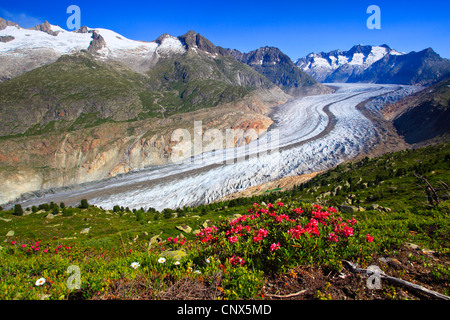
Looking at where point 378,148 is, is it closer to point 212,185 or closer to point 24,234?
point 212,185

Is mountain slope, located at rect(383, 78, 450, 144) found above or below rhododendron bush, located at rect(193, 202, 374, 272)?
above

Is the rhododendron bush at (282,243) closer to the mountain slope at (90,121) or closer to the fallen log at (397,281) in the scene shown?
the fallen log at (397,281)

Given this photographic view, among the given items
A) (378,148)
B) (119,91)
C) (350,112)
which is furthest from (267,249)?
(119,91)

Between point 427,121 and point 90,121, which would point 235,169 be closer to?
point 427,121

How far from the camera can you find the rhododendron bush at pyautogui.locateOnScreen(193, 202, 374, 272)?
4992mm

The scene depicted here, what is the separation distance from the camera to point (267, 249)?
17.3 ft

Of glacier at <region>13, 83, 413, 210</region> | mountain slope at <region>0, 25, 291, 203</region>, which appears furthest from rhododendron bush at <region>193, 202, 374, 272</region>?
mountain slope at <region>0, 25, 291, 203</region>

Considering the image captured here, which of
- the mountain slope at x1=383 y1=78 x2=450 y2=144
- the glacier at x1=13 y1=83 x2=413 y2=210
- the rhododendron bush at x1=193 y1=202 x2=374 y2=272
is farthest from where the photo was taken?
the mountain slope at x1=383 y1=78 x2=450 y2=144

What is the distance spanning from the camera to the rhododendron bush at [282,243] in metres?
4.99

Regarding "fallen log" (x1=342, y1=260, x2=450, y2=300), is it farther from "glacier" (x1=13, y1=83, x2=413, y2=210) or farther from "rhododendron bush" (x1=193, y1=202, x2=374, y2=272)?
"glacier" (x1=13, y1=83, x2=413, y2=210)

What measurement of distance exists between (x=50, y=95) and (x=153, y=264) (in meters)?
198

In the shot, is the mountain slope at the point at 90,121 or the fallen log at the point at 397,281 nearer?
the fallen log at the point at 397,281

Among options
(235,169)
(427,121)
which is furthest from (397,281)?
(427,121)

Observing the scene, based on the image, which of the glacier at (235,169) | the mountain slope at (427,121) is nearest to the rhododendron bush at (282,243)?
the glacier at (235,169)
